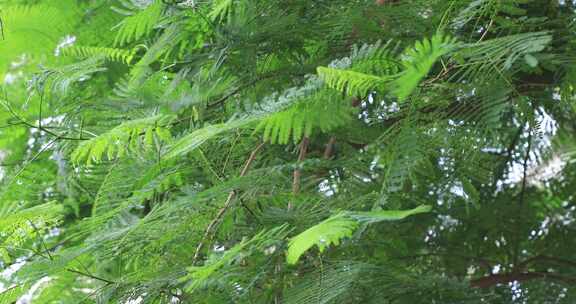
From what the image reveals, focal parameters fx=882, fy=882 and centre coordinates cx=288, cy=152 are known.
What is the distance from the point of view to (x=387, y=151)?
114 cm

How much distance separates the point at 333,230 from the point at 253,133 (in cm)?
24

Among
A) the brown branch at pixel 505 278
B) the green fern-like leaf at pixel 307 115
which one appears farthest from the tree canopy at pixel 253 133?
the brown branch at pixel 505 278

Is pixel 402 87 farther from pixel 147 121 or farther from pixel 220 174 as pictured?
pixel 220 174

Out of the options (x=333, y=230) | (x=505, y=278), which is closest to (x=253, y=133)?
(x=333, y=230)

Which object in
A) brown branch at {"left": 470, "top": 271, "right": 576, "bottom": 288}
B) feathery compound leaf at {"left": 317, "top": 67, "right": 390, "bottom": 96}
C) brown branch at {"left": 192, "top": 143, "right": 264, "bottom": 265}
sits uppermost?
feathery compound leaf at {"left": 317, "top": 67, "right": 390, "bottom": 96}

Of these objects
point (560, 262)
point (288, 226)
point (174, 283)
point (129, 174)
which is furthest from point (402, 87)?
point (560, 262)

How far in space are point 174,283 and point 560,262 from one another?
1085 mm

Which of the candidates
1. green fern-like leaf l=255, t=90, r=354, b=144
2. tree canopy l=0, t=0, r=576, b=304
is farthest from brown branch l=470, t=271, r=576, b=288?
green fern-like leaf l=255, t=90, r=354, b=144

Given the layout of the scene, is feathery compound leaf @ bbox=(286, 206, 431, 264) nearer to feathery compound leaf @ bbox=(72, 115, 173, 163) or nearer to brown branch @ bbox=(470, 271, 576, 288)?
feathery compound leaf @ bbox=(72, 115, 173, 163)

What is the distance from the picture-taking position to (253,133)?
3.30 feet

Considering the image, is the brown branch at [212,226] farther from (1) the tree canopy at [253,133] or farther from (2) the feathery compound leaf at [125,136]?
(2) the feathery compound leaf at [125,136]

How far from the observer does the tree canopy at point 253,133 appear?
3.12ft

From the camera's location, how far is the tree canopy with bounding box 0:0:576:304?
950mm

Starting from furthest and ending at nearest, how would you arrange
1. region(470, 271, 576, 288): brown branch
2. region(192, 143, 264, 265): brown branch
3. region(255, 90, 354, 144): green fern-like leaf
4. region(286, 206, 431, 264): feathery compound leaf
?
region(470, 271, 576, 288): brown branch → region(192, 143, 264, 265): brown branch → region(255, 90, 354, 144): green fern-like leaf → region(286, 206, 431, 264): feathery compound leaf
